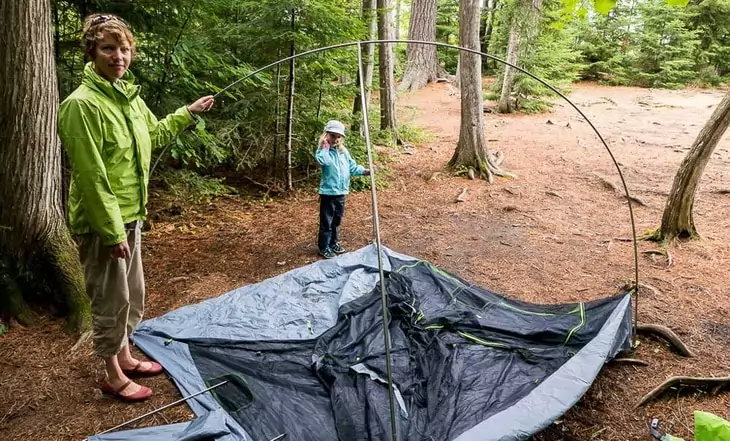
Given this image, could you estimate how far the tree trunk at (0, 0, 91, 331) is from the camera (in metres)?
2.57

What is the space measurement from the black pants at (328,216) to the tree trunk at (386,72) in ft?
14.8

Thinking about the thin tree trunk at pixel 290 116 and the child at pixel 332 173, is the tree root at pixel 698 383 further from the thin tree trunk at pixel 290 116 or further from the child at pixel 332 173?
the thin tree trunk at pixel 290 116

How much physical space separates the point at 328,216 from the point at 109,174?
254 centimetres

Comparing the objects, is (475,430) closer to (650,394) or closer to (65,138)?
(650,394)

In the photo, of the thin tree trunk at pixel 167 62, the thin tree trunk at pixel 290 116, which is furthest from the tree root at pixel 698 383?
the thin tree trunk at pixel 290 116

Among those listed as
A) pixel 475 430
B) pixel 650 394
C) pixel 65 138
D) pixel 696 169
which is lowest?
pixel 650 394

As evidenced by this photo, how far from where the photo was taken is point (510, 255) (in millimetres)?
4668

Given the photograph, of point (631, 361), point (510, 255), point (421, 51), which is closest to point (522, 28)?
point (421, 51)

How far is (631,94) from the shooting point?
611 inches

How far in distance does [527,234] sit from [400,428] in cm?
350

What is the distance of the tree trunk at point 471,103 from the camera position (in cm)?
695

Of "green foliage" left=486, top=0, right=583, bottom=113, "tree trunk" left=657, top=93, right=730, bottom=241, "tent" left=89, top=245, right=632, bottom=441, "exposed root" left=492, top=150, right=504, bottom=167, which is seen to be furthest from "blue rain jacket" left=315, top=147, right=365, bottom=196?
"green foliage" left=486, top=0, right=583, bottom=113

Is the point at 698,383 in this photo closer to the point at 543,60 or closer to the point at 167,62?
the point at 167,62

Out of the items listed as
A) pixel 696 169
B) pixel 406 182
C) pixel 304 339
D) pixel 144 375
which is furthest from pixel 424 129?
pixel 144 375
